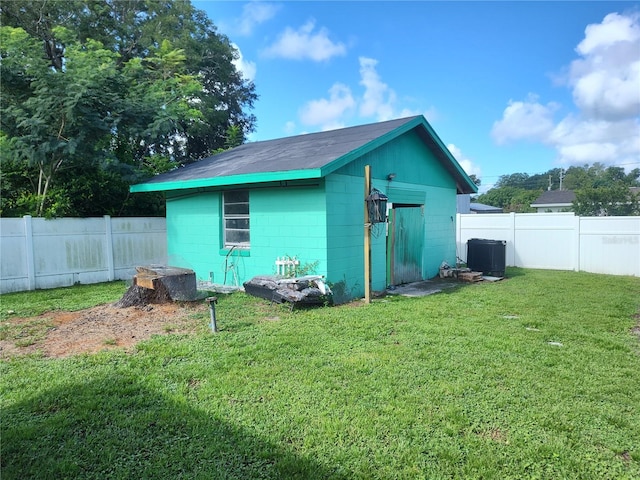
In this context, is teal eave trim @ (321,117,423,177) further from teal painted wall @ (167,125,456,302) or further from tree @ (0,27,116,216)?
tree @ (0,27,116,216)

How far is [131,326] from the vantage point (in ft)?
18.5

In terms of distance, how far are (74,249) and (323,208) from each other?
630cm

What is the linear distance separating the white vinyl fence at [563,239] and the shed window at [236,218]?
27.4 ft

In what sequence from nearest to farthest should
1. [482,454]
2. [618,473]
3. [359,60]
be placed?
1. [618,473]
2. [482,454]
3. [359,60]

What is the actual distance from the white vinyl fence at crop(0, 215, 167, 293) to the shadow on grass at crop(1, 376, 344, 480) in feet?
21.4

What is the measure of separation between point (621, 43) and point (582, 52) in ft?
7.23

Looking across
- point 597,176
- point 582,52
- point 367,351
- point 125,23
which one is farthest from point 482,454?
point 597,176

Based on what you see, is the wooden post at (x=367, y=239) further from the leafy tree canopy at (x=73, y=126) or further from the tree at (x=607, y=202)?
the tree at (x=607, y=202)

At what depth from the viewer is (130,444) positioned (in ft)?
8.85

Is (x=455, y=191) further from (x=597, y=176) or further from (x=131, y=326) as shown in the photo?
(x=597, y=176)

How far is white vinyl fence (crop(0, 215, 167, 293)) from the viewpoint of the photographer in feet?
27.7

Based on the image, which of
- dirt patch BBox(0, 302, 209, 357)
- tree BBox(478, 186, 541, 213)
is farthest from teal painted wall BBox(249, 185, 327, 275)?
tree BBox(478, 186, 541, 213)

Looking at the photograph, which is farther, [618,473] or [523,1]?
[523,1]

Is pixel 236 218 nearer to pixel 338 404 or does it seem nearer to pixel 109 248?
pixel 109 248
